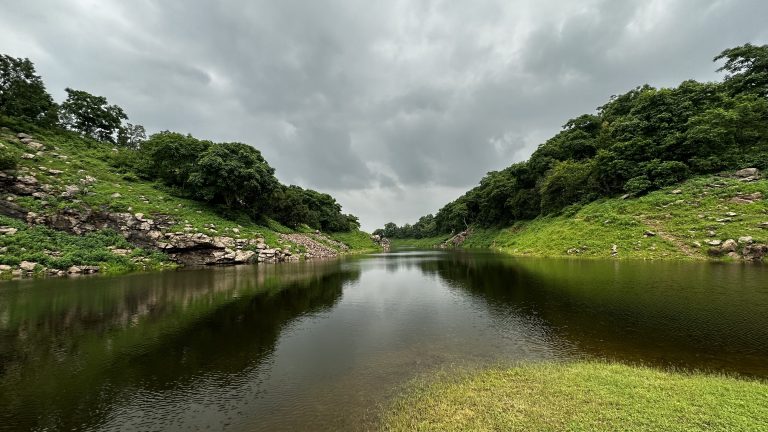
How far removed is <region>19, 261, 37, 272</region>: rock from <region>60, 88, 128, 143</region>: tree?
61.6 m

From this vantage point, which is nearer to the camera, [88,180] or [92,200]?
[92,200]

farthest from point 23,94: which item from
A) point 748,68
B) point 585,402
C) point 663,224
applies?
point 748,68

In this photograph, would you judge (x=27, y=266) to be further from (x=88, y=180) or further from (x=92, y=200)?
(x=88, y=180)

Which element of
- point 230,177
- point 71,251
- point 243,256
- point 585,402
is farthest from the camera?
point 230,177

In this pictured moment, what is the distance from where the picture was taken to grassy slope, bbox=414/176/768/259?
31.8 meters

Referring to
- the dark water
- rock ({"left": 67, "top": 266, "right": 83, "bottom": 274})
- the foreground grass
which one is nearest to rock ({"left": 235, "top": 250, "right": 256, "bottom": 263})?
rock ({"left": 67, "top": 266, "right": 83, "bottom": 274})

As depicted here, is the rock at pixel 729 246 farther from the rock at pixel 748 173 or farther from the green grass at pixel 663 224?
the rock at pixel 748 173

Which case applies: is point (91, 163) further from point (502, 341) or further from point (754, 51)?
point (754, 51)

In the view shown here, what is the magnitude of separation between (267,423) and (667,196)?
2191 inches

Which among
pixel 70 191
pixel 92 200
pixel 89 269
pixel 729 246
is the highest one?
pixel 70 191

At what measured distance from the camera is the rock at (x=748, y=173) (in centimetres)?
3930

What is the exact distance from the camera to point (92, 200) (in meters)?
37.3

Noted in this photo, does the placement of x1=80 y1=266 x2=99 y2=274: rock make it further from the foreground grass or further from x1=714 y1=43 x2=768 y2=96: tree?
x1=714 y1=43 x2=768 y2=96: tree

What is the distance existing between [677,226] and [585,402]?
4213 centimetres
